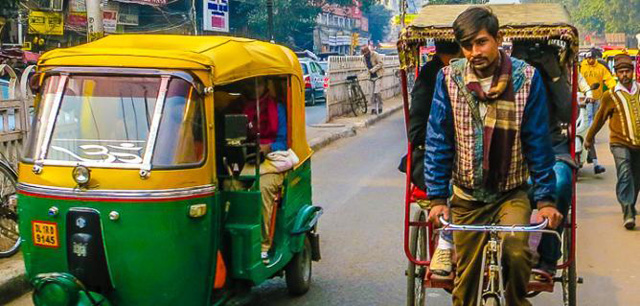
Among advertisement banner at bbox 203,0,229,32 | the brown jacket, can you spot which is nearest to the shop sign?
advertisement banner at bbox 203,0,229,32

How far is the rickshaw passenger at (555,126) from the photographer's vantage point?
186 inches

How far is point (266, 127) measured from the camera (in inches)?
230

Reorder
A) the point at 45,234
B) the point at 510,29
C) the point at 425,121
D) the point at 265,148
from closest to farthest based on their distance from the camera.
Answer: the point at 45,234 → the point at 425,121 → the point at 510,29 → the point at 265,148

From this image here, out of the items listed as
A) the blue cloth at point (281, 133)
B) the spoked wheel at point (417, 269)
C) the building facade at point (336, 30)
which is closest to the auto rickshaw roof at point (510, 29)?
the spoked wheel at point (417, 269)

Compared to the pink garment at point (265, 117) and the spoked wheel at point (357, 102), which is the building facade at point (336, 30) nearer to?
the spoked wheel at point (357, 102)

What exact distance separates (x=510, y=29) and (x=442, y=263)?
149 centimetres

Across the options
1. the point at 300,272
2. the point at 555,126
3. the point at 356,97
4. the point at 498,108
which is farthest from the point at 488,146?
the point at 356,97

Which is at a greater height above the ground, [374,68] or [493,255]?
[374,68]

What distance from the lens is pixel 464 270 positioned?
13.3 feet

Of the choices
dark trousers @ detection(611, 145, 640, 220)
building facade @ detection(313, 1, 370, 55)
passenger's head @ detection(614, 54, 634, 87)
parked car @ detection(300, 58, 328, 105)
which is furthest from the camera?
building facade @ detection(313, 1, 370, 55)

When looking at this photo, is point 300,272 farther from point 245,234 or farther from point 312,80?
point 312,80

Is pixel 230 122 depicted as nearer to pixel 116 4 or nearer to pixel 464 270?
pixel 464 270

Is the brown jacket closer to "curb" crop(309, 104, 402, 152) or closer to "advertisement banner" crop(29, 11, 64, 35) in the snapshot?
"curb" crop(309, 104, 402, 152)

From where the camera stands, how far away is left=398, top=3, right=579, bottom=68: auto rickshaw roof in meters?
4.82
